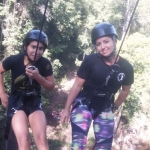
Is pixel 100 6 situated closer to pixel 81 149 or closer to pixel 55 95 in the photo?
pixel 55 95

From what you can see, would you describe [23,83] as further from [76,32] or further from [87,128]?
[76,32]

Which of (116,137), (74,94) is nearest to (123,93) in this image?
(74,94)

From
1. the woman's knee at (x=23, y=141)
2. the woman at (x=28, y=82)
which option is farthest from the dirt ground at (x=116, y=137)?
the woman's knee at (x=23, y=141)

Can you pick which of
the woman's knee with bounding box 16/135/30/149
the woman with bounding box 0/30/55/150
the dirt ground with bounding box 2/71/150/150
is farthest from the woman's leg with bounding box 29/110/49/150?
the dirt ground with bounding box 2/71/150/150

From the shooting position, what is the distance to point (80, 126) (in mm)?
2793

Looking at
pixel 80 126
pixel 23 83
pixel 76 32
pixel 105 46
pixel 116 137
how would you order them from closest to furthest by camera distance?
1. pixel 80 126
2. pixel 105 46
3. pixel 23 83
4. pixel 116 137
5. pixel 76 32

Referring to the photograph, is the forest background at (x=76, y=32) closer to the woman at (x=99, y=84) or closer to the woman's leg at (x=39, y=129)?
the woman's leg at (x=39, y=129)

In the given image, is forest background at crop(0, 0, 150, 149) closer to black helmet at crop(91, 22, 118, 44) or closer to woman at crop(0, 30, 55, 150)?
woman at crop(0, 30, 55, 150)

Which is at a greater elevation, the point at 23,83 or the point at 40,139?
the point at 23,83

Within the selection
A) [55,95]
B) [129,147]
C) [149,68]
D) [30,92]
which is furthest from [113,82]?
[55,95]

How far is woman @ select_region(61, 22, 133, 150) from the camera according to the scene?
9.61ft

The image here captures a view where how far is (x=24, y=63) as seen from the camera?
3.24 m

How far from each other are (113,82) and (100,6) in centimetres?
1899

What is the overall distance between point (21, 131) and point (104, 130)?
109 cm
